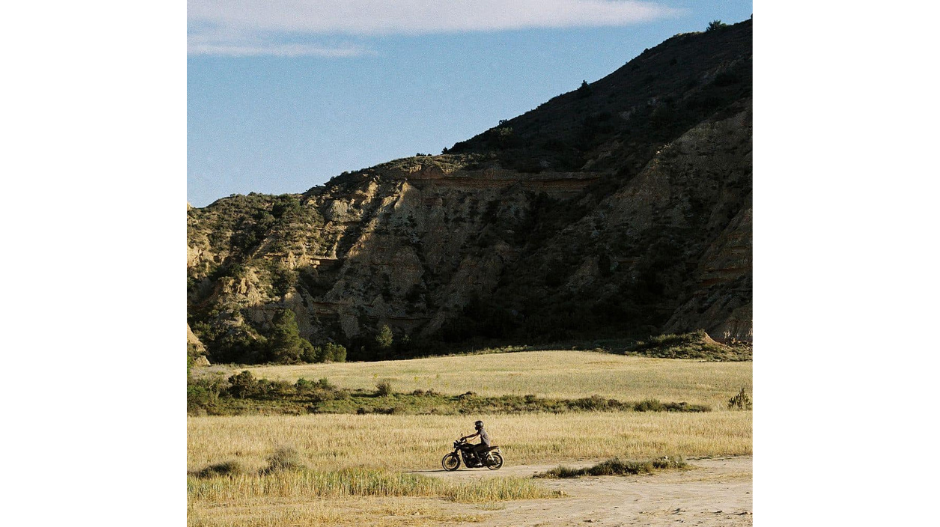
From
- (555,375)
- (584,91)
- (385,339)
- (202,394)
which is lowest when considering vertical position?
(555,375)

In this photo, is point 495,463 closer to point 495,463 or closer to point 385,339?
point 495,463

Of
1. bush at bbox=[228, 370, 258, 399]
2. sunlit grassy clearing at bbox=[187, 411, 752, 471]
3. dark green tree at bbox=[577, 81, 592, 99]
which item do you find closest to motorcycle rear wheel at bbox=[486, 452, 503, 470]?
sunlit grassy clearing at bbox=[187, 411, 752, 471]

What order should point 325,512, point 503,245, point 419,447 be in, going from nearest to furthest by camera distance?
point 325,512
point 419,447
point 503,245

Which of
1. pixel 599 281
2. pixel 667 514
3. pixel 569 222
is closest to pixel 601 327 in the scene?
pixel 599 281

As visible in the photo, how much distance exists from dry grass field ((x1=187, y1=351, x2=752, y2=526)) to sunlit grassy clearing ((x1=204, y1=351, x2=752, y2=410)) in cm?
10

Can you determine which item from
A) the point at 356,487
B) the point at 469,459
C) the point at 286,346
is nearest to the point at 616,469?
the point at 469,459

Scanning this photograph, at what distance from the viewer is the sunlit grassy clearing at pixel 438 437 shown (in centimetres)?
1872

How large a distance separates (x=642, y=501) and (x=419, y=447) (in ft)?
21.0

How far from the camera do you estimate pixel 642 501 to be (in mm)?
14367

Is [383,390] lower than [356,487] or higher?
lower

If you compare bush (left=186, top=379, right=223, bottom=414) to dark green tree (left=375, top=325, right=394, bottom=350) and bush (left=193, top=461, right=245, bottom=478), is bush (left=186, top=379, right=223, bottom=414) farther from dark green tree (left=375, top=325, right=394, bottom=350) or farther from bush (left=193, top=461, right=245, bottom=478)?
dark green tree (left=375, top=325, right=394, bottom=350)

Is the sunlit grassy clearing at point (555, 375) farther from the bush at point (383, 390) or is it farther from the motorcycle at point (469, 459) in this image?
the motorcycle at point (469, 459)
